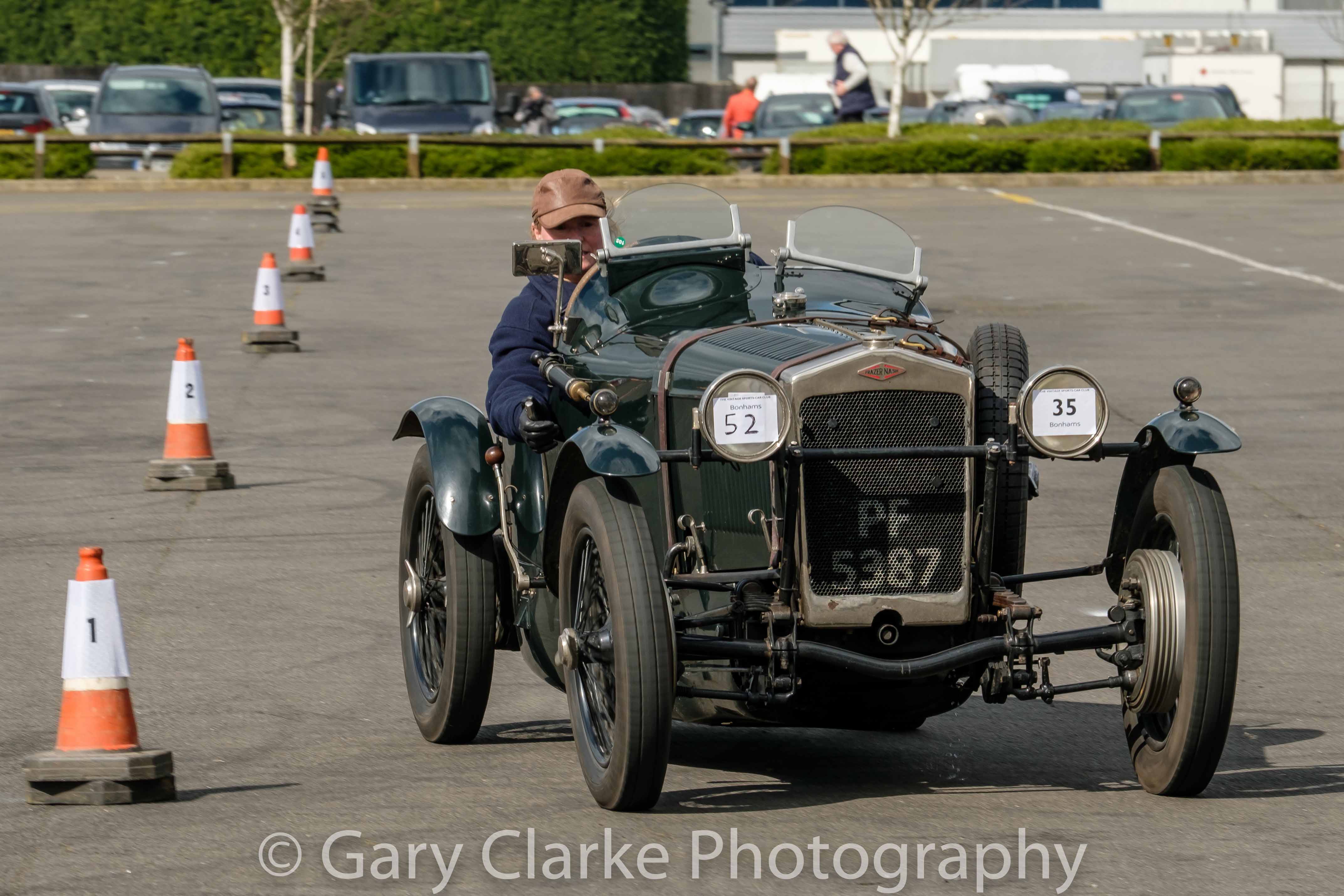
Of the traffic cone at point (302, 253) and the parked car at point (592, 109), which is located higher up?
the parked car at point (592, 109)

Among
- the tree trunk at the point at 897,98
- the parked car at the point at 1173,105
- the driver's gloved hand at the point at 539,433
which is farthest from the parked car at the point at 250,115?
the driver's gloved hand at the point at 539,433

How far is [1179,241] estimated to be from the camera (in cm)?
2452

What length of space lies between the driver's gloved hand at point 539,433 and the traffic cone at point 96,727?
126 cm

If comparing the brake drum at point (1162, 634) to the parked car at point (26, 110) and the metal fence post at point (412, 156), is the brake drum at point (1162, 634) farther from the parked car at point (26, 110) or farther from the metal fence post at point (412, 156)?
the parked car at point (26, 110)

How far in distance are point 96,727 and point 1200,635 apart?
300 centimetres

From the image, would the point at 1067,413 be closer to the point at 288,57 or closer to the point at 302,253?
the point at 302,253

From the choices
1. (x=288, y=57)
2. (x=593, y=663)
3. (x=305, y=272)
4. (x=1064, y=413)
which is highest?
(x=288, y=57)

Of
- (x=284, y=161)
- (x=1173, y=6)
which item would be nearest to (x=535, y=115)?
(x=284, y=161)

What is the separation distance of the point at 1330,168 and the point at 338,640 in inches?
1137

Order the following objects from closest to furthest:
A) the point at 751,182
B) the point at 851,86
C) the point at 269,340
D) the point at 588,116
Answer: the point at 269,340
the point at 751,182
the point at 851,86
the point at 588,116

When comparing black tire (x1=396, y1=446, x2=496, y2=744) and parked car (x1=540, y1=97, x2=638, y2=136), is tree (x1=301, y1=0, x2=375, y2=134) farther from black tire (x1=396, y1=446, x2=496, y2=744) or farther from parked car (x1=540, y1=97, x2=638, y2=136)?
black tire (x1=396, y1=446, x2=496, y2=744)

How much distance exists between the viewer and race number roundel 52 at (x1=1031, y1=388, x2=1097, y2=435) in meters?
5.66

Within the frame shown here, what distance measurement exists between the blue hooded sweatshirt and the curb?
76.3 feet

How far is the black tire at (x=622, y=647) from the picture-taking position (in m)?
5.33
